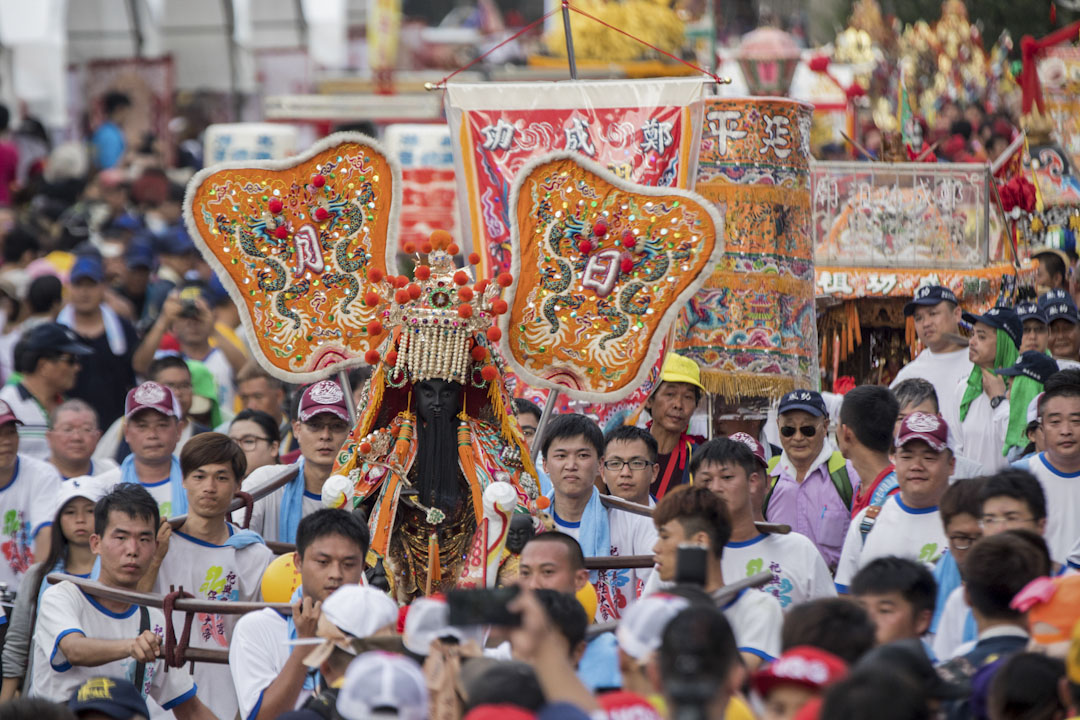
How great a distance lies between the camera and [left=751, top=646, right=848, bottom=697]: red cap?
3.75 metres

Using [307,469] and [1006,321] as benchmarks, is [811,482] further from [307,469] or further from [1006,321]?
[307,469]

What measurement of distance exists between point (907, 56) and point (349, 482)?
16704 millimetres

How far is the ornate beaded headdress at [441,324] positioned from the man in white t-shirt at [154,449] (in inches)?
50.5

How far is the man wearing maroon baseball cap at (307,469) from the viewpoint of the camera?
6.98 metres

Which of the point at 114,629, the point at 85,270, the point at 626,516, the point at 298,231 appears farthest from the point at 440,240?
the point at 85,270

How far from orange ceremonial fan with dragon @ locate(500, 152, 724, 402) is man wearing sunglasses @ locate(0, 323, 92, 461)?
9.85 feet

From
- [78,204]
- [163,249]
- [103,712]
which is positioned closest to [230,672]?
[103,712]

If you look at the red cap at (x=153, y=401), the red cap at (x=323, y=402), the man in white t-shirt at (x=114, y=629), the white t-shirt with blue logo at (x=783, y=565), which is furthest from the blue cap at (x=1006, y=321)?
the man in white t-shirt at (x=114, y=629)

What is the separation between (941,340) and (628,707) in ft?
16.2

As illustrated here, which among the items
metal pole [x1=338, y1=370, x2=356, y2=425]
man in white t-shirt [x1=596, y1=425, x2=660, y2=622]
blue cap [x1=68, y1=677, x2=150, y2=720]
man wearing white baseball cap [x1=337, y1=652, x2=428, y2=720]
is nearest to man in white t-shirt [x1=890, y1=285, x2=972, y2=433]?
man in white t-shirt [x1=596, y1=425, x2=660, y2=622]

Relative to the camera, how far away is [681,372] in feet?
25.1

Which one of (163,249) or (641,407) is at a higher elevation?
(163,249)

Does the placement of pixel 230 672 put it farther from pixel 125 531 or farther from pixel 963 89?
pixel 963 89

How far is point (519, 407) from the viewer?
302 inches
